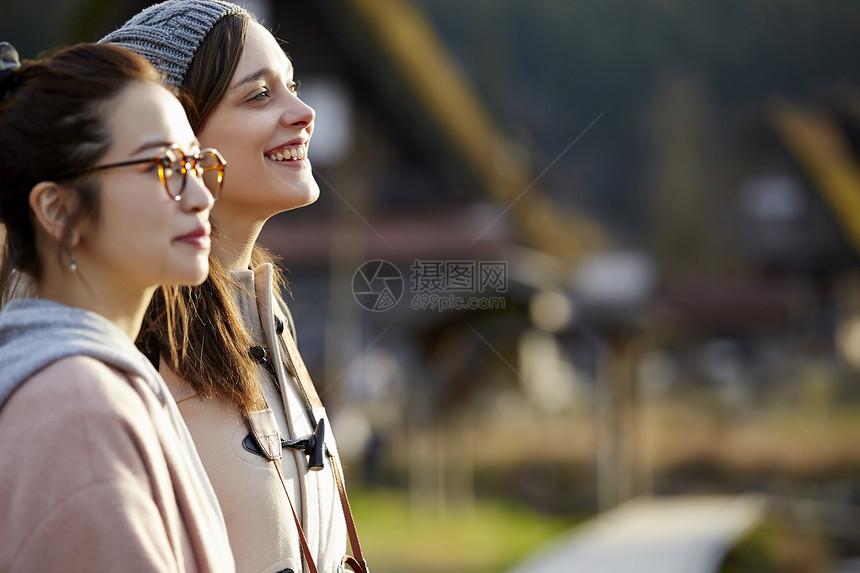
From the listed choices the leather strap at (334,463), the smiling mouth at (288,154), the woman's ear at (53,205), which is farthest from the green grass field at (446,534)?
the woman's ear at (53,205)

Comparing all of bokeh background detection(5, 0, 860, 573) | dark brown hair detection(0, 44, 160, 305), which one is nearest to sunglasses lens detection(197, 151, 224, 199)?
dark brown hair detection(0, 44, 160, 305)

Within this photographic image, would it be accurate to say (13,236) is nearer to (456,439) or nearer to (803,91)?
(456,439)

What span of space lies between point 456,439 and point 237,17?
Answer: 8180mm

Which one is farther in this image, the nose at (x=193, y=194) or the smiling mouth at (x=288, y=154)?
the smiling mouth at (x=288, y=154)

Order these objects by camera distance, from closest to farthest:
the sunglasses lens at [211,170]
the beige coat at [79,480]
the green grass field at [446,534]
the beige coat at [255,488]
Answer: the beige coat at [79,480], the sunglasses lens at [211,170], the beige coat at [255,488], the green grass field at [446,534]

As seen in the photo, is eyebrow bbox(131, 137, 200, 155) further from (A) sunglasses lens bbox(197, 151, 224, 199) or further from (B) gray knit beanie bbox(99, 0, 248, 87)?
(B) gray knit beanie bbox(99, 0, 248, 87)

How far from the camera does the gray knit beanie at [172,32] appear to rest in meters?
1.61

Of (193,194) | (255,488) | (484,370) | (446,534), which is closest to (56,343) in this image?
(193,194)

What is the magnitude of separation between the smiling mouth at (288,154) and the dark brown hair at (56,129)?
454mm

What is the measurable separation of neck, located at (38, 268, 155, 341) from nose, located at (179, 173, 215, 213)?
0.13 metres

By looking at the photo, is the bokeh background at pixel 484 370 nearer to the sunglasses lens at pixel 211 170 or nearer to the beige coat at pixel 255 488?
the beige coat at pixel 255 488

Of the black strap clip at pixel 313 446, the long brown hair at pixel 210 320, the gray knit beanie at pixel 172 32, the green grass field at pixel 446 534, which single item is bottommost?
the green grass field at pixel 446 534

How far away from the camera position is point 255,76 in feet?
5.51

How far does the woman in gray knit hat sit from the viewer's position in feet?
4.94
